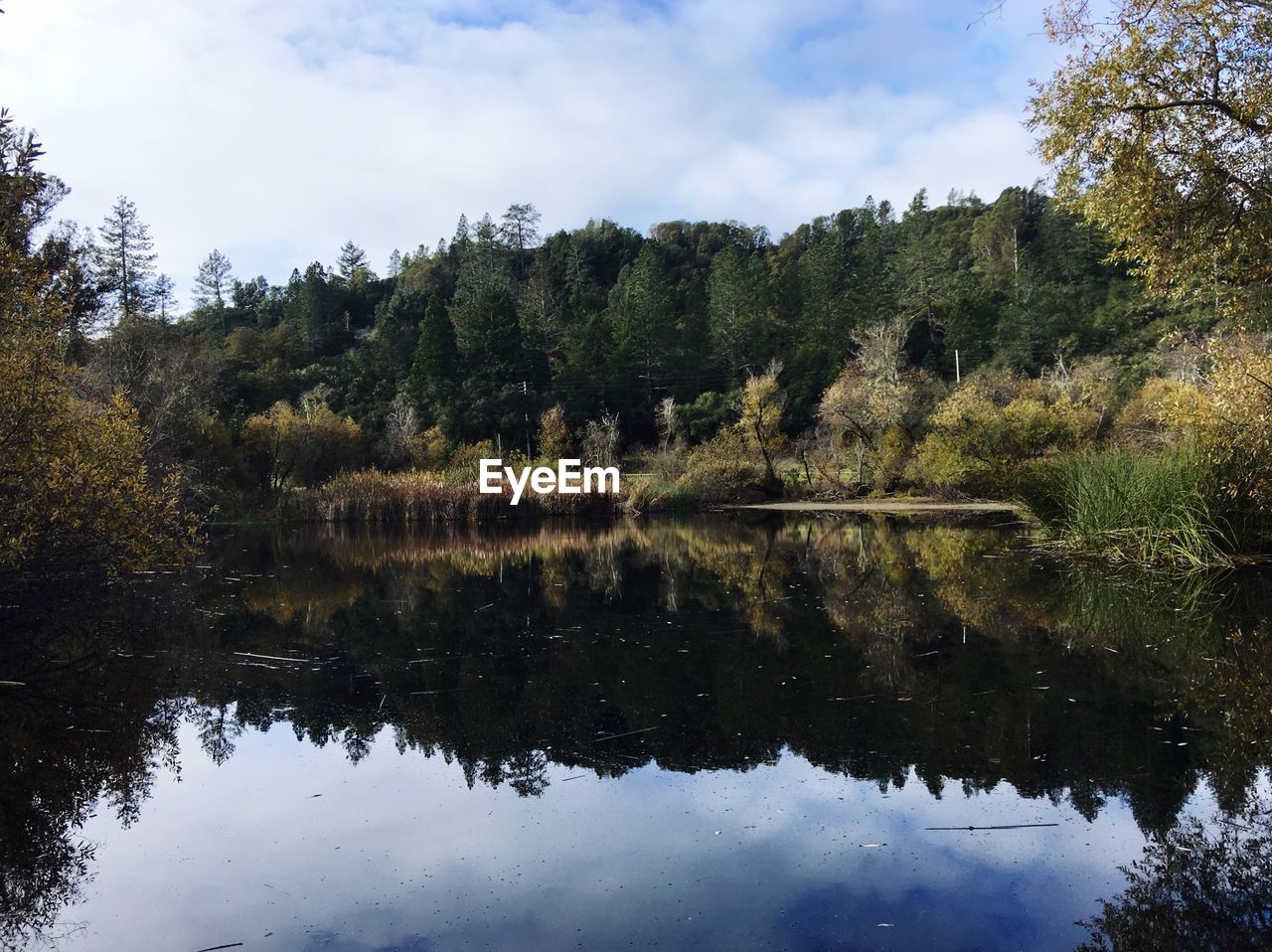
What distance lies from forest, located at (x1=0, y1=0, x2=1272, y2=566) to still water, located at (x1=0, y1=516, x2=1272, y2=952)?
265 cm

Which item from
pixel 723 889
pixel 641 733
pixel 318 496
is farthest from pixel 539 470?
pixel 723 889

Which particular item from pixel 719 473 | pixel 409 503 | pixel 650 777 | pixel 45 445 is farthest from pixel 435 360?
pixel 650 777

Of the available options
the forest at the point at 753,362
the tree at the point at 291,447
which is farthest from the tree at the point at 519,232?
the tree at the point at 291,447

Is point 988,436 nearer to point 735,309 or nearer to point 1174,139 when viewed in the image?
point 1174,139

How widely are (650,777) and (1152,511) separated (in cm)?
1066

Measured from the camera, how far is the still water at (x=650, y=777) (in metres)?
3.49

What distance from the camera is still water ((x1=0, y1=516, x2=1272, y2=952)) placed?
3.49 meters

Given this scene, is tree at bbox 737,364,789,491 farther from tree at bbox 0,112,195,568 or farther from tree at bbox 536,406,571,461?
tree at bbox 0,112,195,568

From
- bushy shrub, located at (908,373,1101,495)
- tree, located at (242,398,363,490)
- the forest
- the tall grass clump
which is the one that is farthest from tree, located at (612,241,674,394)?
the tall grass clump

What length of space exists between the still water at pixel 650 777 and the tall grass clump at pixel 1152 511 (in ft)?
6.51

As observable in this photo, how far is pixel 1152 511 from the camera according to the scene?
1262cm

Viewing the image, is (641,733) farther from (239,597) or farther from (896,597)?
(239,597)

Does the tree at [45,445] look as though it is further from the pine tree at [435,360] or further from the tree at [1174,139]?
the pine tree at [435,360]

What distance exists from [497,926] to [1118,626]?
291 inches
